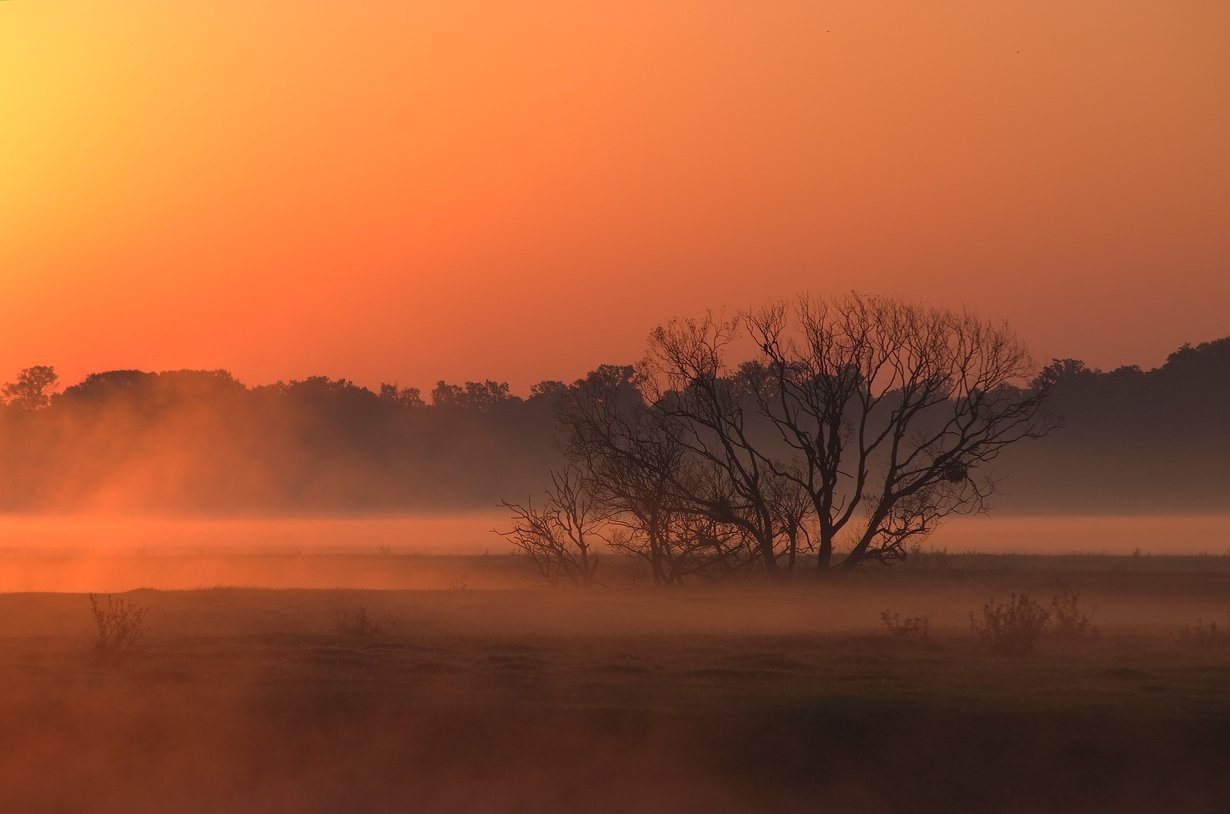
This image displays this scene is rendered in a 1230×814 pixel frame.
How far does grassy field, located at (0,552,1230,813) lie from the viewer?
12.9 m

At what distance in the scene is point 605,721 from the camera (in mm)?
14797

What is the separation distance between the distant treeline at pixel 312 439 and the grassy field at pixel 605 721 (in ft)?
385

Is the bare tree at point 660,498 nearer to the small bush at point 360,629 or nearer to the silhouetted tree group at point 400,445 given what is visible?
the small bush at point 360,629

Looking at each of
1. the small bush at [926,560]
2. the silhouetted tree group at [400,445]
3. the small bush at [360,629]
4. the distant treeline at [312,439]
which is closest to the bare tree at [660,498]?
the small bush at [926,560]

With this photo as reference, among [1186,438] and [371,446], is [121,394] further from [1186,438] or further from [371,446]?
[1186,438]

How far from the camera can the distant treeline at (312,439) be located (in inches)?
5349

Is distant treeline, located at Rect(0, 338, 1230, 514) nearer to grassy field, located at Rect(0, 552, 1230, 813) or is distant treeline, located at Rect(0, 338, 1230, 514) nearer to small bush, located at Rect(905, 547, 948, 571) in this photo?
small bush, located at Rect(905, 547, 948, 571)

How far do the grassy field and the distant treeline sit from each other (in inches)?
4616

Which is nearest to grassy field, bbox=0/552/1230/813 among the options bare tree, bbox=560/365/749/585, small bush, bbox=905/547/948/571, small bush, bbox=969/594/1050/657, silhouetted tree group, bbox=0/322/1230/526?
small bush, bbox=969/594/1050/657

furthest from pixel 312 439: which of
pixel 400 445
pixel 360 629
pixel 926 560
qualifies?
pixel 360 629

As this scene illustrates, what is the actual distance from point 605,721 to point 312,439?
470 ft

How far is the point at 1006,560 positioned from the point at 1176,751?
3307cm

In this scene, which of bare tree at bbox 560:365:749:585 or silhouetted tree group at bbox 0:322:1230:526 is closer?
bare tree at bbox 560:365:749:585

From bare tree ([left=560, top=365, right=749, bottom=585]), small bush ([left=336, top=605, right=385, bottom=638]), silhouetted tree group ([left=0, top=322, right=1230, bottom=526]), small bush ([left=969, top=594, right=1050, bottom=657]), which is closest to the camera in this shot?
small bush ([left=969, top=594, right=1050, bottom=657])
